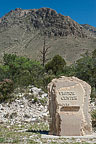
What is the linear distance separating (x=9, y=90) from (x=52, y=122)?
846 centimetres

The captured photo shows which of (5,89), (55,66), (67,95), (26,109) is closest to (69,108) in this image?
(67,95)

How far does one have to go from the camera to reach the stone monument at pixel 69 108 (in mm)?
8484

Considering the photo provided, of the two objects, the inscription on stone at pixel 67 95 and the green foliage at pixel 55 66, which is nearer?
the inscription on stone at pixel 67 95

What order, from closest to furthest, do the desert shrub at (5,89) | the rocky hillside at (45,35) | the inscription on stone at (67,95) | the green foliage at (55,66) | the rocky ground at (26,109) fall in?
1. the inscription on stone at (67,95)
2. the rocky ground at (26,109)
3. the desert shrub at (5,89)
4. the green foliage at (55,66)
5. the rocky hillside at (45,35)

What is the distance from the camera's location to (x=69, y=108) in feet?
28.1

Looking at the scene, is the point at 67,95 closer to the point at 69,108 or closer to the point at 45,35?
the point at 69,108

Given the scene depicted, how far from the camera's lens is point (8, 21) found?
366 ft

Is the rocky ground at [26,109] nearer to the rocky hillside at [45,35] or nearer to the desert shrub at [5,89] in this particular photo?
the desert shrub at [5,89]

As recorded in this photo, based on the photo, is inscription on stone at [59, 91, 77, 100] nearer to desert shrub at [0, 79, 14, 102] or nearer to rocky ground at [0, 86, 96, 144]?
rocky ground at [0, 86, 96, 144]

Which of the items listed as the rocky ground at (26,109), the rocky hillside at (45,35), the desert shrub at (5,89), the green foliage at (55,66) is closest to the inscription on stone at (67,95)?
the rocky ground at (26,109)

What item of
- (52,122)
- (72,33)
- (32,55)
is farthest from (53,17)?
(52,122)

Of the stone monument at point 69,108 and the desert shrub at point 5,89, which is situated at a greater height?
the desert shrub at point 5,89

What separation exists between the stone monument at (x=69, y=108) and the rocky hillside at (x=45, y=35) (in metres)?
47.3

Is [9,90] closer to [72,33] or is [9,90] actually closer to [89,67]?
[89,67]
